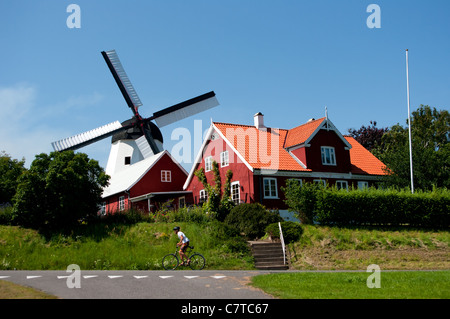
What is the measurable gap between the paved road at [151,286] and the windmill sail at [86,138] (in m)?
30.1

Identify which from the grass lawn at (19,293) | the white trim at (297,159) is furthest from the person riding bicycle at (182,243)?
the white trim at (297,159)

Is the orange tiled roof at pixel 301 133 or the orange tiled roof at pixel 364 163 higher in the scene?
the orange tiled roof at pixel 301 133

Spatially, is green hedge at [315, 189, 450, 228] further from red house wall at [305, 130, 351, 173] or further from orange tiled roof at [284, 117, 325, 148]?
orange tiled roof at [284, 117, 325, 148]

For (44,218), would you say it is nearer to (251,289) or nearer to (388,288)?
(251,289)

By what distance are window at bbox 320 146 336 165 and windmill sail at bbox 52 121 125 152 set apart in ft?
69.9

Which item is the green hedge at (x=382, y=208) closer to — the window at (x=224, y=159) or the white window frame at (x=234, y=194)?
the white window frame at (x=234, y=194)

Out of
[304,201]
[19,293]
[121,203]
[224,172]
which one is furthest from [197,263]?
[121,203]

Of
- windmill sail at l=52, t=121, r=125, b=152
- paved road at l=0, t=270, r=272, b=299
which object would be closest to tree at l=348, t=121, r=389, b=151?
windmill sail at l=52, t=121, r=125, b=152

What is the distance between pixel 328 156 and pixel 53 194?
2057 centimetres

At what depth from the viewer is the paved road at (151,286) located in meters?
12.9

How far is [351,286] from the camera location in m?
14.5

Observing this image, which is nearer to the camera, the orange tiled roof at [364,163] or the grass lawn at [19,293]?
the grass lawn at [19,293]

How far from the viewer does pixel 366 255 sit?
2464 centimetres
